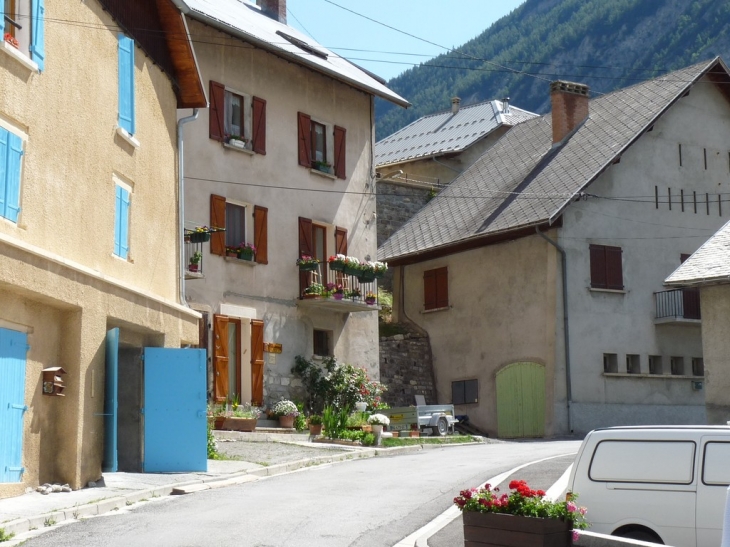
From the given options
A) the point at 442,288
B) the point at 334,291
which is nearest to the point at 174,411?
the point at 334,291

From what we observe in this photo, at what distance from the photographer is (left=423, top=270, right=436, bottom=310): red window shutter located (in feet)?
125

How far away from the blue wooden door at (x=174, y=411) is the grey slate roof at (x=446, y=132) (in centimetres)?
3125

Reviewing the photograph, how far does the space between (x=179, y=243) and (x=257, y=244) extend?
7727 millimetres

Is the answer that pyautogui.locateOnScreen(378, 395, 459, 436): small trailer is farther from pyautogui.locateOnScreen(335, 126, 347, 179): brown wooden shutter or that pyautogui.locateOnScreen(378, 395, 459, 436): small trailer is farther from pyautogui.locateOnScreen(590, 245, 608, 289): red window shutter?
pyautogui.locateOnScreen(335, 126, 347, 179): brown wooden shutter

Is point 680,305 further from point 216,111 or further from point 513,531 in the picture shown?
point 513,531

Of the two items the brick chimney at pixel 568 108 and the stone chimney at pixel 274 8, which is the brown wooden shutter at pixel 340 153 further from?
the brick chimney at pixel 568 108

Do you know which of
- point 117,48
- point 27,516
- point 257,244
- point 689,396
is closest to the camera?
point 27,516

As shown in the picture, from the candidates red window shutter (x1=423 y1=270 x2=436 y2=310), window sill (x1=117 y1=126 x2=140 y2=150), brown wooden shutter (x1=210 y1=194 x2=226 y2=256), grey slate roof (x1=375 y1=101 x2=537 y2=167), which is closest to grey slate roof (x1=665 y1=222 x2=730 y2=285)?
brown wooden shutter (x1=210 y1=194 x2=226 y2=256)

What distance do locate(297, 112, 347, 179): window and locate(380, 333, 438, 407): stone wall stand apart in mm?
6489

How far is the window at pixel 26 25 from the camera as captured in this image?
51.2ft

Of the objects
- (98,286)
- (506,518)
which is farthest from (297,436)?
(506,518)

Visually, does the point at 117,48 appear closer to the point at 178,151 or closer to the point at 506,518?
the point at 178,151

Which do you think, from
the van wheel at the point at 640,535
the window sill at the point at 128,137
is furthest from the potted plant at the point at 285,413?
the van wheel at the point at 640,535

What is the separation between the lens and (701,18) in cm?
13238
